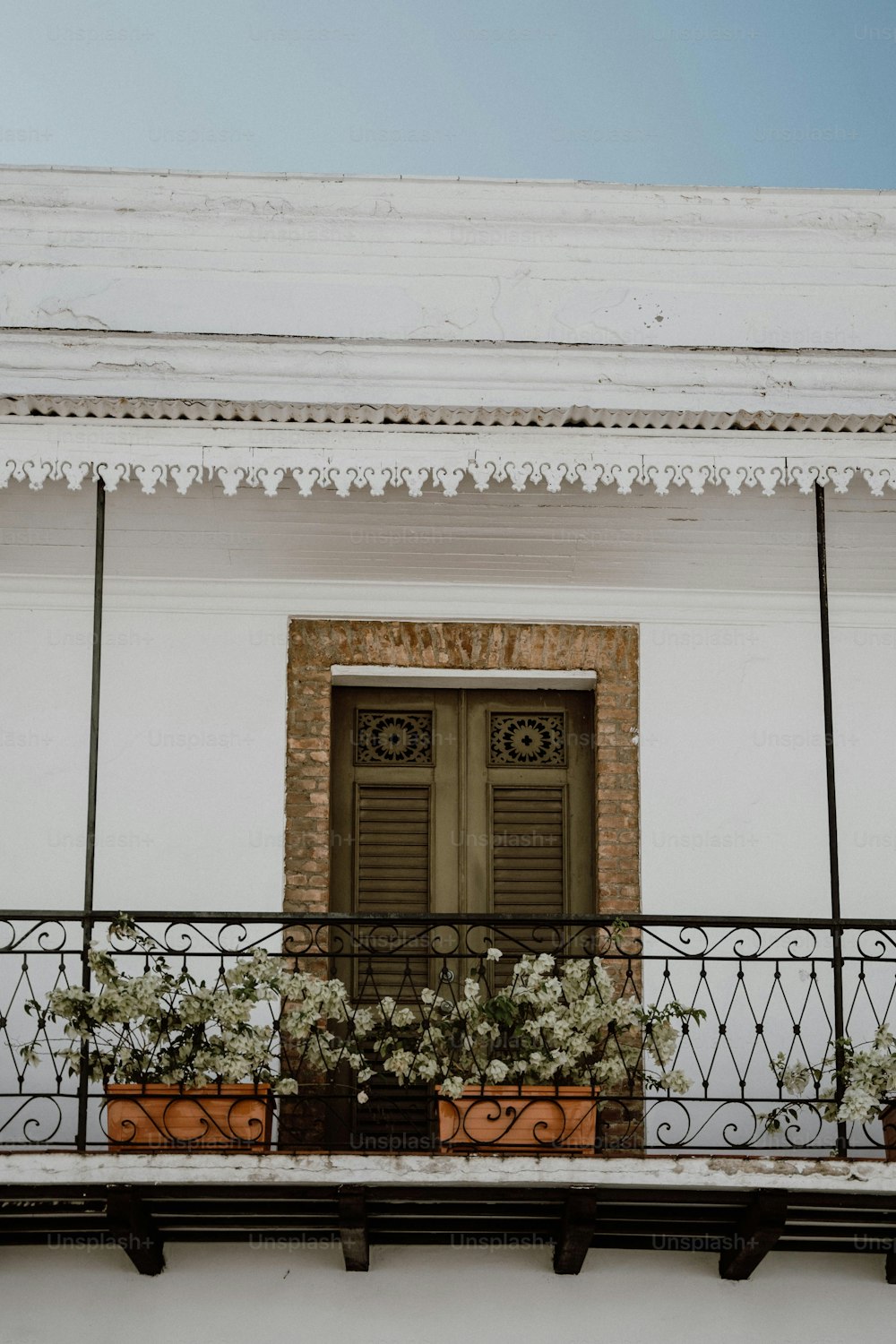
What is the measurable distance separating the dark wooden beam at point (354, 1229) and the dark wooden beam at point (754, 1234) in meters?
1.54

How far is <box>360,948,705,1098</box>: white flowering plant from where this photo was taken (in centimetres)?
658

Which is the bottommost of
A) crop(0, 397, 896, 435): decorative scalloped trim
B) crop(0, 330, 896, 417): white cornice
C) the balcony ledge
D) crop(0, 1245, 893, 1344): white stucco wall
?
crop(0, 1245, 893, 1344): white stucco wall

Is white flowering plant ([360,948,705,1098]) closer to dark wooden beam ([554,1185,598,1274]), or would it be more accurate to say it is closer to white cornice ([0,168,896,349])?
dark wooden beam ([554,1185,598,1274])

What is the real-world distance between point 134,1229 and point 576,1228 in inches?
70.5

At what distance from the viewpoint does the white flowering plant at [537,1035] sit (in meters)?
6.58

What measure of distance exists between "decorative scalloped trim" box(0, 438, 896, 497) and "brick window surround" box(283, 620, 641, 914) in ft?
A: 6.46

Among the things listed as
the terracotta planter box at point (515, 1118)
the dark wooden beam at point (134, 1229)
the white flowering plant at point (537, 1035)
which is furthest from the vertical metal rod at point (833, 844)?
the dark wooden beam at point (134, 1229)

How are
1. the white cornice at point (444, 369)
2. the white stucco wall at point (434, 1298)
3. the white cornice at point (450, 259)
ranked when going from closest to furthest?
the white stucco wall at point (434, 1298) → the white cornice at point (444, 369) → the white cornice at point (450, 259)

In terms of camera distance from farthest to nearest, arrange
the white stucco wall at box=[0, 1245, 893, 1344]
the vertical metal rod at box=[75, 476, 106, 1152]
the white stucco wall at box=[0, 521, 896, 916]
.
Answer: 1. the white stucco wall at box=[0, 521, 896, 916]
2. the white stucco wall at box=[0, 1245, 893, 1344]
3. the vertical metal rod at box=[75, 476, 106, 1152]

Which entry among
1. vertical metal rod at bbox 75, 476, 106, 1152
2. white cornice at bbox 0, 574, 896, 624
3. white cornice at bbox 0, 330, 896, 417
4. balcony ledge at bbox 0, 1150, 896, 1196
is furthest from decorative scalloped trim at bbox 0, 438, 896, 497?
balcony ledge at bbox 0, 1150, 896, 1196

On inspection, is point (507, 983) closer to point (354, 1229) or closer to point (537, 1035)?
point (537, 1035)

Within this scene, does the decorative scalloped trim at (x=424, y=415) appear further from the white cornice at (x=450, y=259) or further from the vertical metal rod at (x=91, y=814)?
the white cornice at (x=450, y=259)

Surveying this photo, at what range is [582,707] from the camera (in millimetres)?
8805

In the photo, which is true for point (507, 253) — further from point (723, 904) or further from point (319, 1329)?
point (319, 1329)
